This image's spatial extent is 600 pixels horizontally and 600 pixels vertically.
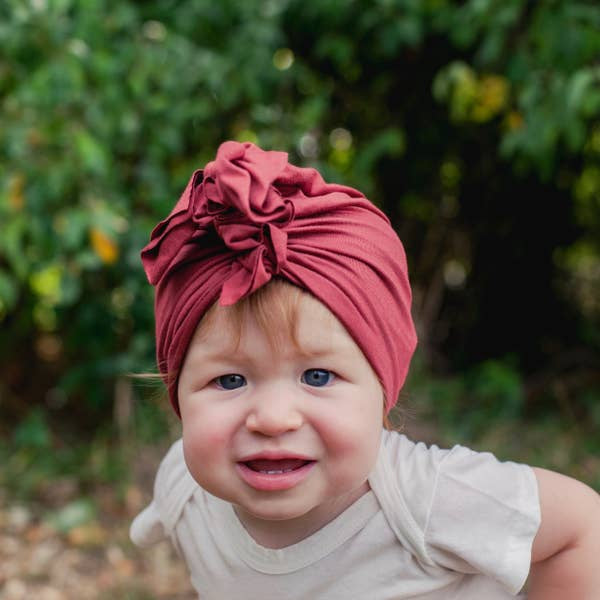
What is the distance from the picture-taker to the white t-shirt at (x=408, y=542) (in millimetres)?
1463

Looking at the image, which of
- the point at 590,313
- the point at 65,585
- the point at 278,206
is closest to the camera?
the point at 278,206

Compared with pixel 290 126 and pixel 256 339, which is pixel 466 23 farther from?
pixel 256 339

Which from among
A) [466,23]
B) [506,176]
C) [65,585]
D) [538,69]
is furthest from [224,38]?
[65,585]

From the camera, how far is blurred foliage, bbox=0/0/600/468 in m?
2.96

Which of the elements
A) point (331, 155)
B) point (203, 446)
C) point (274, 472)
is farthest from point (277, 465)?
point (331, 155)

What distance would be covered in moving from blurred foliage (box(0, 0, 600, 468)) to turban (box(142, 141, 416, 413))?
1511mm

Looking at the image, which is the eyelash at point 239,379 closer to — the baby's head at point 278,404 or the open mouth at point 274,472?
the baby's head at point 278,404

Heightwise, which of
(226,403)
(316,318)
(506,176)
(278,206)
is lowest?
(506,176)

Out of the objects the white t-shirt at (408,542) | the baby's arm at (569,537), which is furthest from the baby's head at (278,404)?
the baby's arm at (569,537)

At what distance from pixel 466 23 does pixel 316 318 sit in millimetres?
2146

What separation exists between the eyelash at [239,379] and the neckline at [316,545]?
0.28 meters

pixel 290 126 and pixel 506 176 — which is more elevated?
pixel 290 126

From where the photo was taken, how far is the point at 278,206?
1.32 m

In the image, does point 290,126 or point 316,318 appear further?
point 290,126
